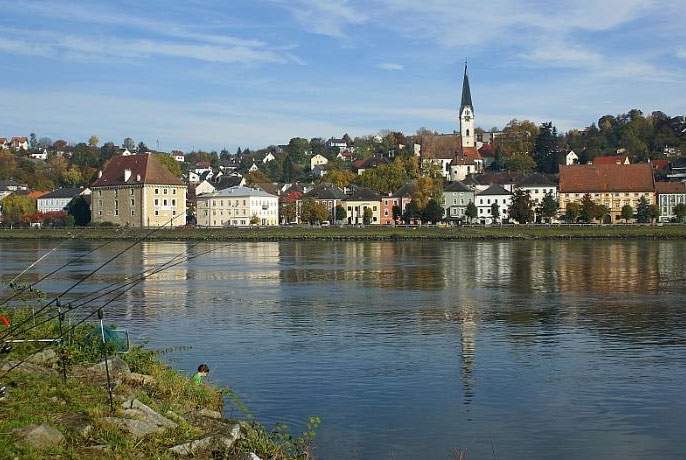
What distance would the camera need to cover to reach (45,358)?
12.0m

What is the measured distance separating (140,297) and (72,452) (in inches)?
863

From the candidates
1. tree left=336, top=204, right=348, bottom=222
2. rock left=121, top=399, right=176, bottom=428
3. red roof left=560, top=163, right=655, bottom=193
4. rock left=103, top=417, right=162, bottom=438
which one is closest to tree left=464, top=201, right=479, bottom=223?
red roof left=560, top=163, right=655, bottom=193

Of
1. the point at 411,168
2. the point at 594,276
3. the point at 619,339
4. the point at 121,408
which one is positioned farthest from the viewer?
the point at 411,168

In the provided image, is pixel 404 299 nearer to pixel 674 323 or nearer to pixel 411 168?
pixel 674 323

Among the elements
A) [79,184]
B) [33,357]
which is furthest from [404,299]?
[79,184]

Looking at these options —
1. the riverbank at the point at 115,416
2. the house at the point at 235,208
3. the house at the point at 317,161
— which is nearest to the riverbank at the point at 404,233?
the house at the point at 235,208

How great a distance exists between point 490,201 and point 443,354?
9376cm

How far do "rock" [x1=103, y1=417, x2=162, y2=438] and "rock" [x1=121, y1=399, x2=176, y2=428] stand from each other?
7.7 inches

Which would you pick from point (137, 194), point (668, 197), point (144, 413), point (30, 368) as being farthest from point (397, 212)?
point (144, 413)

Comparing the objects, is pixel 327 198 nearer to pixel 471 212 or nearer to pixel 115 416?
pixel 471 212

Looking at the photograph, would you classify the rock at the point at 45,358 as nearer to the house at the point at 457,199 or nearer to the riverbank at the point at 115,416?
the riverbank at the point at 115,416

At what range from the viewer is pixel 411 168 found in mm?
122500

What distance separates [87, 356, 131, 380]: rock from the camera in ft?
37.3

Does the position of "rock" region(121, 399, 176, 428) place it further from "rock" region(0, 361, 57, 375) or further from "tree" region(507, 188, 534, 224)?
"tree" region(507, 188, 534, 224)
